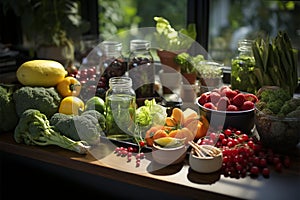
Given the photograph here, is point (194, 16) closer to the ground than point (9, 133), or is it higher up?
higher up

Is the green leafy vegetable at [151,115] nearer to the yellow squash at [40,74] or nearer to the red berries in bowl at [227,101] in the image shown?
the red berries in bowl at [227,101]

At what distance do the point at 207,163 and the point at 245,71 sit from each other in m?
0.52

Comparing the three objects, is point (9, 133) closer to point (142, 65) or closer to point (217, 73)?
point (142, 65)

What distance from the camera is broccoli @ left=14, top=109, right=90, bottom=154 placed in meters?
1.20

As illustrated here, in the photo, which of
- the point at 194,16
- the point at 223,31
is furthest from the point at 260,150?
the point at 223,31

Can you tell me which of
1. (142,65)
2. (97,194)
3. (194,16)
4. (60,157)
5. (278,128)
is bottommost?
(97,194)

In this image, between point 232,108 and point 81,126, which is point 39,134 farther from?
point 232,108

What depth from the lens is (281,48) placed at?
4.45ft

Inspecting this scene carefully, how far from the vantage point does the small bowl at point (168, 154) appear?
109 centimetres

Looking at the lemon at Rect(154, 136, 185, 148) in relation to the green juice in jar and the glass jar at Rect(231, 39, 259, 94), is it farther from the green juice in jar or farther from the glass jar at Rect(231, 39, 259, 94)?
the glass jar at Rect(231, 39, 259, 94)

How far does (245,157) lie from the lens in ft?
3.52

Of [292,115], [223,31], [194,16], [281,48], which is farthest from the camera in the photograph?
[223,31]

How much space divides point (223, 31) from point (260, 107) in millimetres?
2567

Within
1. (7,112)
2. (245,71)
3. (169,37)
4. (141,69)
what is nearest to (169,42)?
(169,37)
